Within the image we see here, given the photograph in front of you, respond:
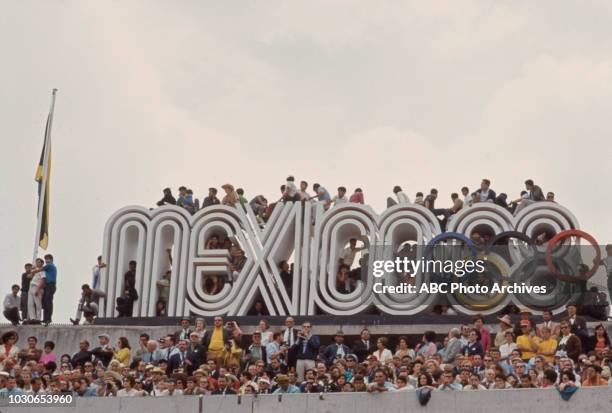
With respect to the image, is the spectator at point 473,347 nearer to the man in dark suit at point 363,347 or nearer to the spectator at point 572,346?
the spectator at point 572,346

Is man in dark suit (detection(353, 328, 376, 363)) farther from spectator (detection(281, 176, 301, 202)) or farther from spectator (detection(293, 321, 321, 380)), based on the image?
spectator (detection(281, 176, 301, 202))

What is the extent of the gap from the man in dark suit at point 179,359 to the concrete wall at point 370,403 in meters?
1.87

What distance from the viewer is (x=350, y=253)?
50969 mm

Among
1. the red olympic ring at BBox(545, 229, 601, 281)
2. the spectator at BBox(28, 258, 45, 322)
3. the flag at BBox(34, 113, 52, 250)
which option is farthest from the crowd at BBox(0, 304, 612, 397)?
the flag at BBox(34, 113, 52, 250)

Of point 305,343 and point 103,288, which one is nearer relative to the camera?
point 305,343

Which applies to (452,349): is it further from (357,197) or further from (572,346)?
(357,197)

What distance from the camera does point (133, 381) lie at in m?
44.2

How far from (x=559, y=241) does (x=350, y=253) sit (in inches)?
200

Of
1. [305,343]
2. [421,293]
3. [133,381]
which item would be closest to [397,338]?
[421,293]

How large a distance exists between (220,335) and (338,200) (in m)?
6.34

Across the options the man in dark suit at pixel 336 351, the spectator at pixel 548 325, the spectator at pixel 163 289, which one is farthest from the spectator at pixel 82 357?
the spectator at pixel 548 325

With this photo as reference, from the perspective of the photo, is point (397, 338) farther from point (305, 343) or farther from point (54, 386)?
point (54, 386)

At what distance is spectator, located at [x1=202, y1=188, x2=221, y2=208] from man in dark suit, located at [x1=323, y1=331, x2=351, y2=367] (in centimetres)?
768

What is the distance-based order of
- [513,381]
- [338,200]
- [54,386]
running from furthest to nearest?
[338,200] → [54,386] → [513,381]
